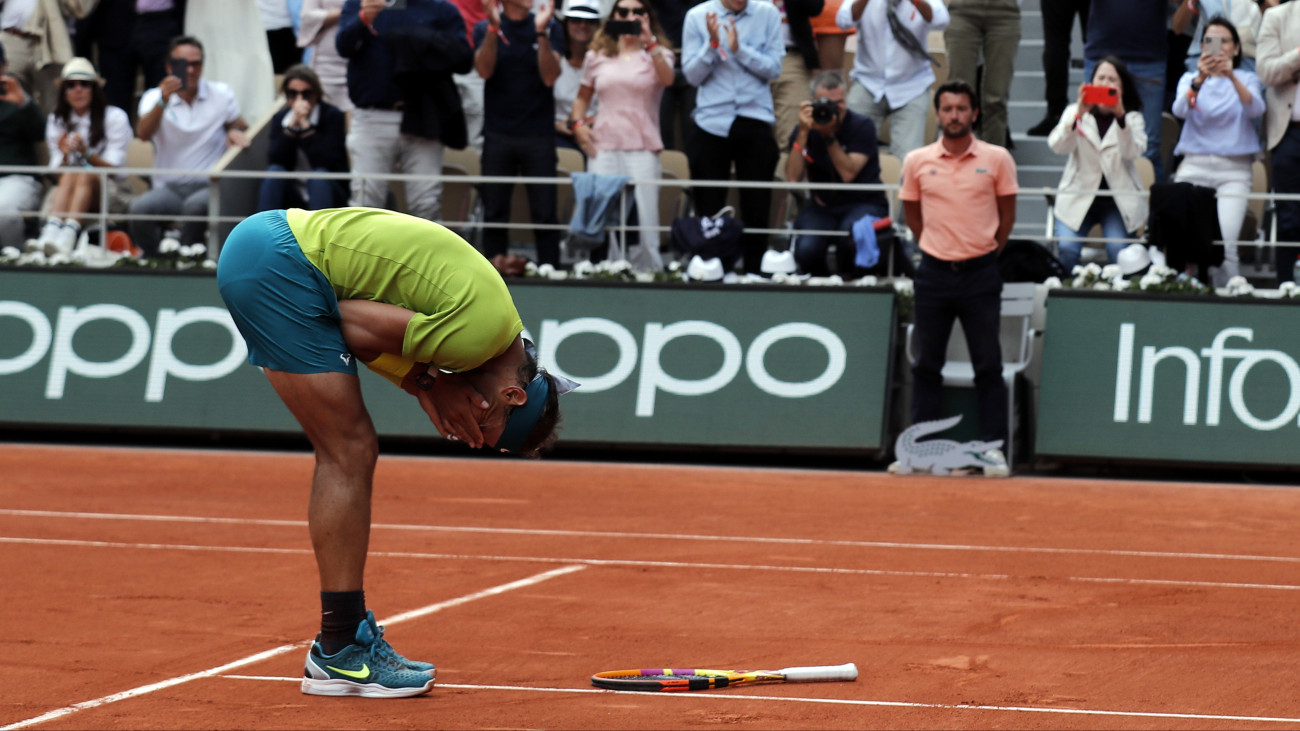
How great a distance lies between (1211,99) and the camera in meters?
13.6

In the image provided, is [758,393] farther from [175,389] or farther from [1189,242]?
[175,389]

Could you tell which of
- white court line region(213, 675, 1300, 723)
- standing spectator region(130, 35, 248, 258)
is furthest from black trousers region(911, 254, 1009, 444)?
white court line region(213, 675, 1300, 723)

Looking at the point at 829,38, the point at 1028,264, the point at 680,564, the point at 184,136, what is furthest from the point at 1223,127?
the point at 184,136

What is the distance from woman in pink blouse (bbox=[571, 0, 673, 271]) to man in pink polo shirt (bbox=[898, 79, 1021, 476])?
2502 millimetres

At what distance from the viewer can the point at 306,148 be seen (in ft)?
47.8

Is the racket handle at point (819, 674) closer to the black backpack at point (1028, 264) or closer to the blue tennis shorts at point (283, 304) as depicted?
the blue tennis shorts at point (283, 304)

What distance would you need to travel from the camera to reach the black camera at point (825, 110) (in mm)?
13133

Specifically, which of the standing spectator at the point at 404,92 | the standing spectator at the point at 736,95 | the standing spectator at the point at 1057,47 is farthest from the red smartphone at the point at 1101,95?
the standing spectator at the point at 404,92

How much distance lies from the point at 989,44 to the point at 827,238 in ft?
9.72

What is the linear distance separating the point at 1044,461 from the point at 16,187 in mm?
9580

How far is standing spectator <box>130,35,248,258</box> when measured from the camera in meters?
15.0

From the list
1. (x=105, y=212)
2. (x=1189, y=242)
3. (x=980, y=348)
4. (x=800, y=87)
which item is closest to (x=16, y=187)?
(x=105, y=212)

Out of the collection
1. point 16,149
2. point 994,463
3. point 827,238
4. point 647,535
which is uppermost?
Result: point 16,149

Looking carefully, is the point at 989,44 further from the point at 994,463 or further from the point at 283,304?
the point at 283,304
